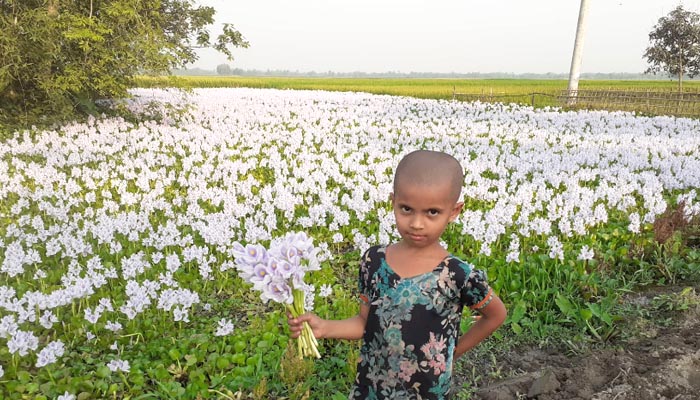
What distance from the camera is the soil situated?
3586mm

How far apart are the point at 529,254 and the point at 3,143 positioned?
13.3 metres

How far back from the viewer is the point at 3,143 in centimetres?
1296

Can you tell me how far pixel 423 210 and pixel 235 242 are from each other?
2.73ft

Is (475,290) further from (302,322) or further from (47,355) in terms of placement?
(47,355)

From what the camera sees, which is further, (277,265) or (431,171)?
(431,171)

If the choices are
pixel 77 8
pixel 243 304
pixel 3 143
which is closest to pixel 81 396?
pixel 243 304

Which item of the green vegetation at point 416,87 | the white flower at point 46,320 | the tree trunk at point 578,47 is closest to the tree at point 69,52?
the green vegetation at point 416,87

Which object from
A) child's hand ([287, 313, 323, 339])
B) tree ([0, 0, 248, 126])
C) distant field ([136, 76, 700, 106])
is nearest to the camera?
child's hand ([287, 313, 323, 339])

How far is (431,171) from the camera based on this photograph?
217 cm

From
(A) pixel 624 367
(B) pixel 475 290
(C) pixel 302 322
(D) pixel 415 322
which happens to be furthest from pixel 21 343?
(A) pixel 624 367

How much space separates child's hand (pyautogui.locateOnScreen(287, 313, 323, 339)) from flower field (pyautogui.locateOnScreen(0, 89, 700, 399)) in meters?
1.50

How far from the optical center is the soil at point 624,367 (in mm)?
3586

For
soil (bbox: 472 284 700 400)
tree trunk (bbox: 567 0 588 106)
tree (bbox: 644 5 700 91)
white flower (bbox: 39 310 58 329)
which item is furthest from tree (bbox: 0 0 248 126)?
tree (bbox: 644 5 700 91)

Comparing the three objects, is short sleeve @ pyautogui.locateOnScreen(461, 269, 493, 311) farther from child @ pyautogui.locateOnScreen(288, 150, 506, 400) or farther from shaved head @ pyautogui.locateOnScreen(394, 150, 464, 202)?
shaved head @ pyautogui.locateOnScreen(394, 150, 464, 202)
